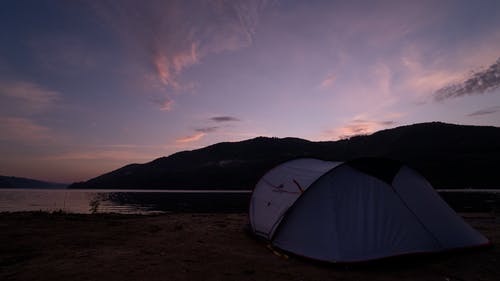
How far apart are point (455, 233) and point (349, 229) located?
3.34m

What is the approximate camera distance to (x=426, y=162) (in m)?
152

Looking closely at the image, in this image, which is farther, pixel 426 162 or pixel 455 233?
pixel 426 162

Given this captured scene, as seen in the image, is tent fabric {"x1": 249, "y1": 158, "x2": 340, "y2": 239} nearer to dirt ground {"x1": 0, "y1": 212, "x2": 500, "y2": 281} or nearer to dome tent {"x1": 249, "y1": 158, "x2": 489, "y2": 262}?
dome tent {"x1": 249, "y1": 158, "x2": 489, "y2": 262}

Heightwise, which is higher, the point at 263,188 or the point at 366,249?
the point at 263,188

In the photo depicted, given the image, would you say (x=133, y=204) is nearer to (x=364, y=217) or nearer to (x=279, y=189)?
(x=279, y=189)

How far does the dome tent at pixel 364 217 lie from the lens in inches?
295

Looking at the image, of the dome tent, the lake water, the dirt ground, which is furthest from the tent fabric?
the lake water

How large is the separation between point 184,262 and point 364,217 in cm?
465

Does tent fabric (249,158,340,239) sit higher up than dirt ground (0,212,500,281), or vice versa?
tent fabric (249,158,340,239)

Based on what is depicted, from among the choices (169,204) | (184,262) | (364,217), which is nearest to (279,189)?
(364,217)

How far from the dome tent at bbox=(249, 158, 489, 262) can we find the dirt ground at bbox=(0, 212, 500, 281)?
13.1 inches

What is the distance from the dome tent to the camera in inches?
295

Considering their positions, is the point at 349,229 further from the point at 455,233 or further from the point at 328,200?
the point at 455,233

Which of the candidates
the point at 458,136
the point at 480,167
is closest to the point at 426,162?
the point at 480,167
